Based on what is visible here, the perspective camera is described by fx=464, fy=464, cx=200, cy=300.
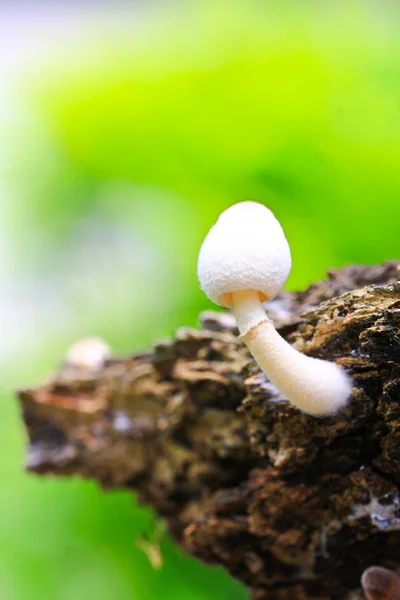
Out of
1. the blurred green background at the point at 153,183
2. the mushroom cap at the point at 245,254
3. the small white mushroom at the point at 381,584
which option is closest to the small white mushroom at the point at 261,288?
the mushroom cap at the point at 245,254

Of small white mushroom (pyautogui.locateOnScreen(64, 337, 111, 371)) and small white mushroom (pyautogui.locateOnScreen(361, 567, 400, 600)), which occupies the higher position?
small white mushroom (pyautogui.locateOnScreen(64, 337, 111, 371))

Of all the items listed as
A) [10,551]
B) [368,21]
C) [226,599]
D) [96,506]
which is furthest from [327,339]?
[10,551]

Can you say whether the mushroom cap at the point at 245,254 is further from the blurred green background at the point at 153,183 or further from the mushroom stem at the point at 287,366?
the blurred green background at the point at 153,183

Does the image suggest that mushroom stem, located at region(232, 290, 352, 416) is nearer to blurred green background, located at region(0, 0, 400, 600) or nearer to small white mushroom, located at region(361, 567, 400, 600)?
small white mushroom, located at region(361, 567, 400, 600)

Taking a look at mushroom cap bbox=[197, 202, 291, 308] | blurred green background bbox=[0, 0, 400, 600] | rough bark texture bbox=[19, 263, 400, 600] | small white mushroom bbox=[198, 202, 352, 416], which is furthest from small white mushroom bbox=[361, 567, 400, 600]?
blurred green background bbox=[0, 0, 400, 600]

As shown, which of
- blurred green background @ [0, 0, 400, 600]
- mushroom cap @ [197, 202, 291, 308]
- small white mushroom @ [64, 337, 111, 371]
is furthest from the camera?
blurred green background @ [0, 0, 400, 600]

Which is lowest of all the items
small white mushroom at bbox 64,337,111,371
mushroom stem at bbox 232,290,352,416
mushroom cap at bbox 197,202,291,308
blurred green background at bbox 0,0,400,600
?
mushroom stem at bbox 232,290,352,416

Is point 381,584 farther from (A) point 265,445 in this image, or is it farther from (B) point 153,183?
(B) point 153,183

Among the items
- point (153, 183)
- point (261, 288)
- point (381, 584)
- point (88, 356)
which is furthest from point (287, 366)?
point (153, 183)
